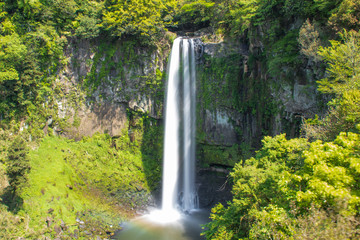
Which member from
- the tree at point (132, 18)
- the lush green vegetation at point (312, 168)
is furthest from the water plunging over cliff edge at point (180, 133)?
the lush green vegetation at point (312, 168)

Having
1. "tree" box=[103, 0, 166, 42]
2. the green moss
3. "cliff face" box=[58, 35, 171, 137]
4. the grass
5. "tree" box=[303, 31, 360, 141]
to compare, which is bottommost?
the grass

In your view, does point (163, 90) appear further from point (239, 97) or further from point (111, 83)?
point (239, 97)

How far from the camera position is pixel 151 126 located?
26094 mm

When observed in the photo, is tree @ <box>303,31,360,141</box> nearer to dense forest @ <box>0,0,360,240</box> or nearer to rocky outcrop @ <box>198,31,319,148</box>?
dense forest @ <box>0,0,360,240</box>

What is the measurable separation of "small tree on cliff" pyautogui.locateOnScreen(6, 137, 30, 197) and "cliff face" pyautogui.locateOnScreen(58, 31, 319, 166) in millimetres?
8899

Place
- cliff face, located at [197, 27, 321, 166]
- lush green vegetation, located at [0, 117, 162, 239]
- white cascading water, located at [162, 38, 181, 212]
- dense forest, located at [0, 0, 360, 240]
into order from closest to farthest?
dense forest, located at [0, 0, 360, 240] → lush green vegetation, located at [0, 117, 162, 239] → cliff face, located at [197, 27, 321, 166] → white cascading water, located at [162, 38, 181, 212]

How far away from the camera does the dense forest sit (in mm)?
6910

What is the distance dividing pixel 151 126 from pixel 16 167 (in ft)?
45.1

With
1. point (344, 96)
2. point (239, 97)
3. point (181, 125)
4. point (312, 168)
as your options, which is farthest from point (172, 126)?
point (312, 168)

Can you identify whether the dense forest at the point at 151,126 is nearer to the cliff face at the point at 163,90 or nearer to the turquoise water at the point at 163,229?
the cliff face at the point at 163,90

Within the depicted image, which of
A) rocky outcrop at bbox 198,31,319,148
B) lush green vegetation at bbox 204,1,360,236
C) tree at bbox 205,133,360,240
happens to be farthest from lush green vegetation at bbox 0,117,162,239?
tree at bbox 205,133,360,240

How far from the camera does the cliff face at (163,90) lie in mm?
20656

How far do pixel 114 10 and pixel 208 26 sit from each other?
1061 cm

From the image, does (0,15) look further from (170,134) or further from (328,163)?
(328,163)
